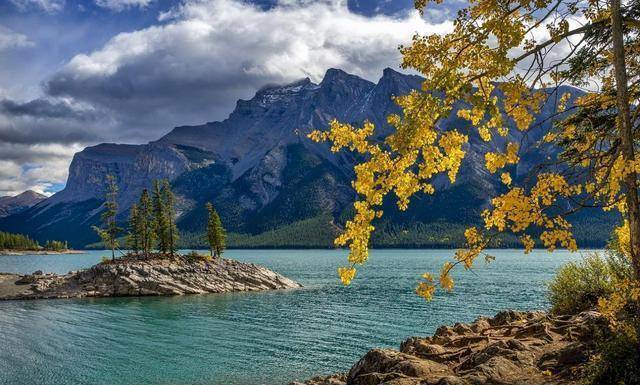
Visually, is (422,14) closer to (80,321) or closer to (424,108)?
(424,108)

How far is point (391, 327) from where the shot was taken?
1816 inches

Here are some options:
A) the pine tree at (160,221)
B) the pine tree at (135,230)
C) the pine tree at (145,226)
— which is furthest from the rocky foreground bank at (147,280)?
the pine tree at (135,230)

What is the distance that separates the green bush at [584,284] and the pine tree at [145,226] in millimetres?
87581

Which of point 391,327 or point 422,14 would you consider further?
point 391,327

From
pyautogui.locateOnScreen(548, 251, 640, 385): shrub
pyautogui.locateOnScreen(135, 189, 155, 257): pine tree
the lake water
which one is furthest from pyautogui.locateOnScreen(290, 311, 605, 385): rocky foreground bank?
pyautogui.locateOnScreen(135, 189, 155, 257): pine tree

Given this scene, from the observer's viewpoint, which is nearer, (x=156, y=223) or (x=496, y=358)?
(x=496, y=358)

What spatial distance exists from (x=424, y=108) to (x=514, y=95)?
176cm

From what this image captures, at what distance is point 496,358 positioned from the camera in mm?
14688

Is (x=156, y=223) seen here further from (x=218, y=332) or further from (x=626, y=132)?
(x=626, y=132)

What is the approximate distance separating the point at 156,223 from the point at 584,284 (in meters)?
87.9

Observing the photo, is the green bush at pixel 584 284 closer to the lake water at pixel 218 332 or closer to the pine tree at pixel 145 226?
the lake water at pixel 218 332

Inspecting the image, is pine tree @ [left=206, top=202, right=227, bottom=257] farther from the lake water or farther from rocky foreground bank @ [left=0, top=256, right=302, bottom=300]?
the lake water

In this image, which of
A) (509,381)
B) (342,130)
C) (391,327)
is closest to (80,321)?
(391,327)

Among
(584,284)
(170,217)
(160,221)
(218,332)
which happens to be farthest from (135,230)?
(584,284)
